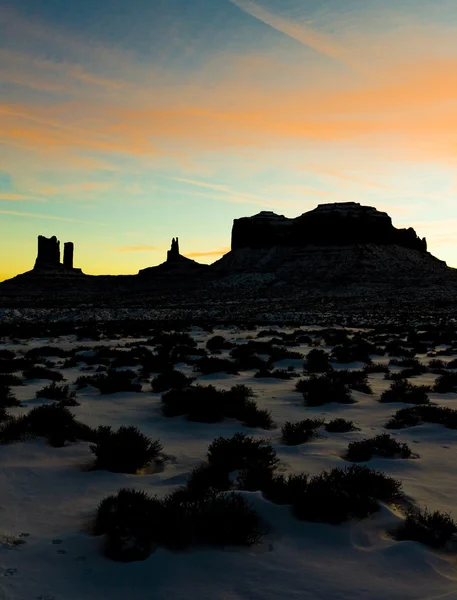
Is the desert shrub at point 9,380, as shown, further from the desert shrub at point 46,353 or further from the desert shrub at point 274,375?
the desert shrub at point 274,375

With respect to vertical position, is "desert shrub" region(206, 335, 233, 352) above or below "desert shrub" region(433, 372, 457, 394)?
above

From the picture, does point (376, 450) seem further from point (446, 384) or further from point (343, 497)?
point (446, 384)

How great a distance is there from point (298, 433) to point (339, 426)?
101 cm

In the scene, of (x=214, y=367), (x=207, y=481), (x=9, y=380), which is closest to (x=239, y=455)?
(x=207, y=481)

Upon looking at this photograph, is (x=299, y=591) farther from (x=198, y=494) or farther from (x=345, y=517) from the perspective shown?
(x=198, y=494)

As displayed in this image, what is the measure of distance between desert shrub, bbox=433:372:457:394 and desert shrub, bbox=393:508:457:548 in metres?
7.88

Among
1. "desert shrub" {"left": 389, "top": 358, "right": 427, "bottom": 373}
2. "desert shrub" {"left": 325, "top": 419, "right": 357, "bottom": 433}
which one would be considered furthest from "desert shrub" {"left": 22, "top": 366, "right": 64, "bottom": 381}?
"desert shrub" {"left": 389, "top": 358, "right": 427, "bottom": 373}

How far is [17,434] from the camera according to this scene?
7.80 metres

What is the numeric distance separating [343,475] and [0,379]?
32.2 ft

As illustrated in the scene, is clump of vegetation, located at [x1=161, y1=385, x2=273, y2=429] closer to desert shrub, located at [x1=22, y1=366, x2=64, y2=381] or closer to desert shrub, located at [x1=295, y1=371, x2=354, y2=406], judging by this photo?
desert shrub, located at [x1=295, y1=371, x2=354, y2=406]

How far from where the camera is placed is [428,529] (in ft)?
15.8

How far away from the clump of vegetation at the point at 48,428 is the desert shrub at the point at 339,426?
3.80 meters

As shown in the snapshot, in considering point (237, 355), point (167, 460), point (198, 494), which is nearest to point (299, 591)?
point (198, 494)

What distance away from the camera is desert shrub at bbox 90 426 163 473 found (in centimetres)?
667
